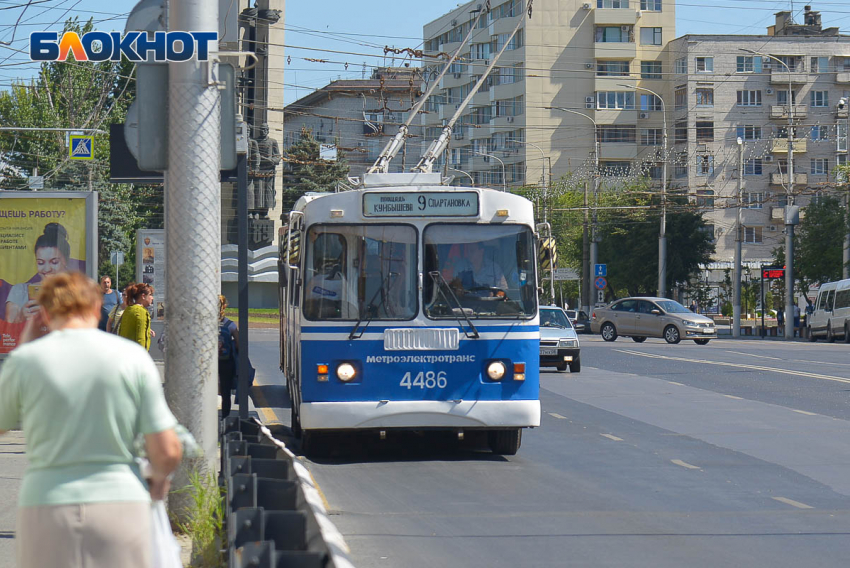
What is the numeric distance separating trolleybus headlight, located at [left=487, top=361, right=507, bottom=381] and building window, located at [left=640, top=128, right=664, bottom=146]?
77.8m

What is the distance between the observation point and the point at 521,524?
7.90m

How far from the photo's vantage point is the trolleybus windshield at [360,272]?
11.0 meters

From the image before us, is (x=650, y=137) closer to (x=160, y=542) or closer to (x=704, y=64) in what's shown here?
(x=704, y=64)

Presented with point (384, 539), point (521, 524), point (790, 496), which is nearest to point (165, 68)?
point (384, 539)

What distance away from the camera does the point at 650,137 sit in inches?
3410

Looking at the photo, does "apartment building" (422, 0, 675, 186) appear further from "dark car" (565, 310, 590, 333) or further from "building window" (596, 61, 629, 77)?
"dark car" (565, 310, 590, 333)

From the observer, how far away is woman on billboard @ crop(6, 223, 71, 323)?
12.7m

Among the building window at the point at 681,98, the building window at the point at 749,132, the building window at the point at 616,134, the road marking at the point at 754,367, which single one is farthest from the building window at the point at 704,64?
the road marking at the point at 754,367

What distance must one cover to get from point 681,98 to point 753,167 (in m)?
7.51

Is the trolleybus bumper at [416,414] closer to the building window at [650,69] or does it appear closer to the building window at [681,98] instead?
the building window at [681,98]

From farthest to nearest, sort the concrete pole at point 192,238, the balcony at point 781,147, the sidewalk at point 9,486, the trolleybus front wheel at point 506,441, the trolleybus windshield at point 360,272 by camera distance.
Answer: the balcony at point 781,147, the trolleybus front wheel at point 506,441, the trolleybus windshield at point 360,272, the concrete pole at point 192,238, the sidewalk at point 9,486

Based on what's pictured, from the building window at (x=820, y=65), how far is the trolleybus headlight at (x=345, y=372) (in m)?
82.1

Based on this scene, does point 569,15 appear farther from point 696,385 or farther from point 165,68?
point 165,68

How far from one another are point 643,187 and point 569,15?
21.0 meters
